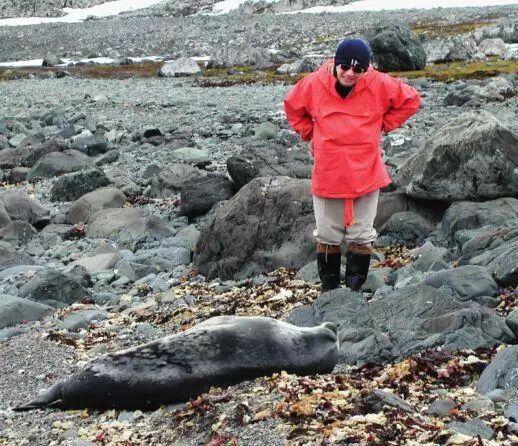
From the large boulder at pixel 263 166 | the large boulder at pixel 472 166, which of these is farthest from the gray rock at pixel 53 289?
the large boulder at pixel 472 166

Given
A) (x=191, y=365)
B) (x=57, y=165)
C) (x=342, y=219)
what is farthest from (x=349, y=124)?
(x=57, y=165)

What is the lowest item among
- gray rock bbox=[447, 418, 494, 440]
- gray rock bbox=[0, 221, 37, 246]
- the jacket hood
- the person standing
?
gray rock bbox=[0, 221, 37, 246]

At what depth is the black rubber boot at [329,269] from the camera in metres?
7.57

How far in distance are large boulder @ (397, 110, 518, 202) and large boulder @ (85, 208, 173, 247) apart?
4047mm

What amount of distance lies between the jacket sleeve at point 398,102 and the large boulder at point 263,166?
482 centimetres

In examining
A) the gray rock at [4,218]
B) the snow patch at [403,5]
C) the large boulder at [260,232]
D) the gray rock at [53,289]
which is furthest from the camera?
the snow patch at [403,5]

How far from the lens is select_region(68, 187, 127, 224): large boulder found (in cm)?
1357

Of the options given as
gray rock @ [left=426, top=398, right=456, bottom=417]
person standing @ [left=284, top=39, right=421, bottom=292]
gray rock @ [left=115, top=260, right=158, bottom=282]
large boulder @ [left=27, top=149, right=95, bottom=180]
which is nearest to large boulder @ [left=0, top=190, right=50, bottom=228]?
large boulder @ [left=27, top=149, right=95, bottom=180]

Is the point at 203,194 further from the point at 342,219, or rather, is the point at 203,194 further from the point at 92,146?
the point at 92,146

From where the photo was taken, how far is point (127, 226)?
1231 cm

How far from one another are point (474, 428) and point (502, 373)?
0.76 m

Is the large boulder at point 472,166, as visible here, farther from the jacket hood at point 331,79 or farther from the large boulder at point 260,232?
the jacket hood at point 331,79

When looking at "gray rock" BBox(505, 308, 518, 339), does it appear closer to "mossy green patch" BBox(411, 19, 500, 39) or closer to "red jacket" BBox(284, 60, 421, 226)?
"red jacket" BBox(284, 60, 421, 226)

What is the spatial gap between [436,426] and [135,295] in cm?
534
